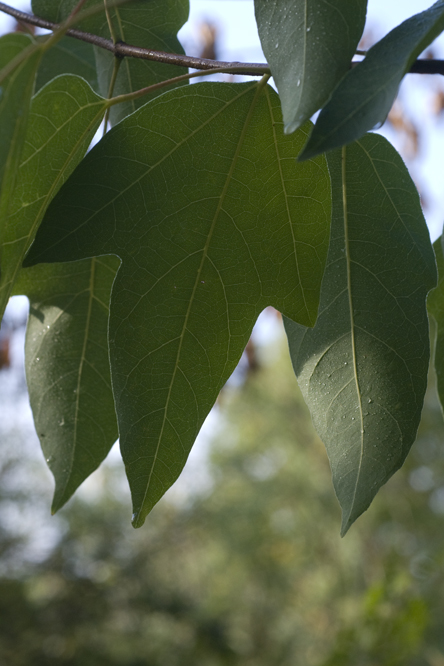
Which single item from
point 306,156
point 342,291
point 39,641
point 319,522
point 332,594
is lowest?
point 332,594

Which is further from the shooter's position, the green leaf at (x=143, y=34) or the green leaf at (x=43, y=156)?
the green leaf at (x=143, y=34)

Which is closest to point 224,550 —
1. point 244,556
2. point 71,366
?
point 244,556

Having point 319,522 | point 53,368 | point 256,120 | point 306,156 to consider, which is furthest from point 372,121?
point 319,522

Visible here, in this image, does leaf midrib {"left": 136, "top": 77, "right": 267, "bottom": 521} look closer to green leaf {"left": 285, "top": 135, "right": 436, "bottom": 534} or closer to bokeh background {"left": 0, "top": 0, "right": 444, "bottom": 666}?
green leaf {"left": 285, "top": 135, "right": 436, "bottom": 534}

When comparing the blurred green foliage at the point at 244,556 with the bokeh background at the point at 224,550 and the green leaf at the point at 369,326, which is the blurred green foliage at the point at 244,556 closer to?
the bokeh background at the point at 224,550

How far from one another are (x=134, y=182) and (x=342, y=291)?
0.15 metres

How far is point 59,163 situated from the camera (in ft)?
1.14

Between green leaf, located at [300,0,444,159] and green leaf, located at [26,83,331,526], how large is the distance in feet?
0.30

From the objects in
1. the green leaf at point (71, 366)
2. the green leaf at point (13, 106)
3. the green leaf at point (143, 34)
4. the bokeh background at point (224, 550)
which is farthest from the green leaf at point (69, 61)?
the bokeh background at point (224, 550)

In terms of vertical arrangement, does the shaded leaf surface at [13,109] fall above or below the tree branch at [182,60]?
below

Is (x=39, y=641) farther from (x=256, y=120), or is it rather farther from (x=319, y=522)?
(x=256, y=120)

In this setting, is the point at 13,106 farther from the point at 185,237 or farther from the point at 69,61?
the point at 69,61

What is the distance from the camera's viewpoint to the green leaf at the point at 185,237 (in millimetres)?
348

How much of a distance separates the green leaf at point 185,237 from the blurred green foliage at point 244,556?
4.66 meters
